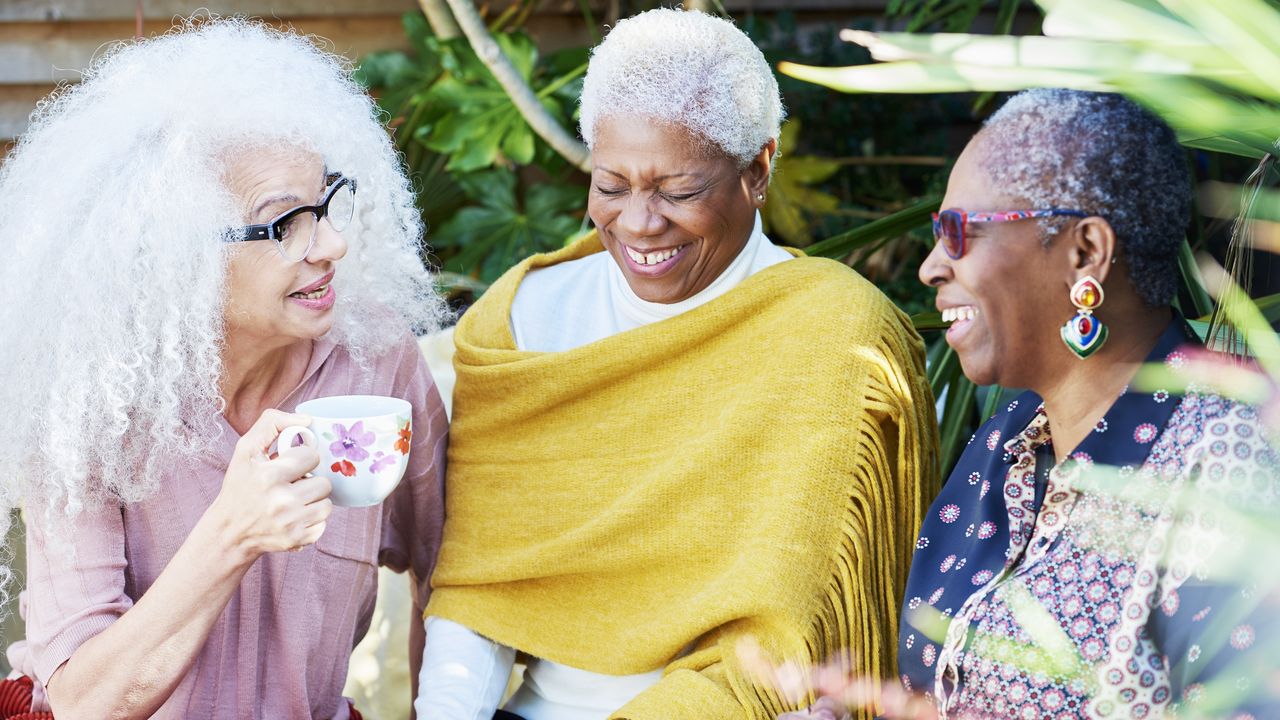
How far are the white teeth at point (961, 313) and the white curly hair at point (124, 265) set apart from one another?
3.25 feet

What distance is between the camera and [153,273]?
182 centimetres

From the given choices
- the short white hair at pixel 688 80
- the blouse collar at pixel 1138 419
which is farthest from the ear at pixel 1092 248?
the short white hair at pixel 688 80

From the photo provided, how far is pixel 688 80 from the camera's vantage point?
2.05 m

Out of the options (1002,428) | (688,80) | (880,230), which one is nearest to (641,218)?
(688,80)

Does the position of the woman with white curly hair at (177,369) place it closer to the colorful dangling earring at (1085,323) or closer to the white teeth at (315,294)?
the white teeth at (315,294)

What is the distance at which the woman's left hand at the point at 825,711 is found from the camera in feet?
5.94

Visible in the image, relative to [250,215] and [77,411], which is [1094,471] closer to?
[250,215]

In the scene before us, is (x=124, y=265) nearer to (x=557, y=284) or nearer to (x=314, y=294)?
(x=314, y=294)

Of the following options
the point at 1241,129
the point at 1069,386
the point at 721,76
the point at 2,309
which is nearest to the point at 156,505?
the point at 2,309

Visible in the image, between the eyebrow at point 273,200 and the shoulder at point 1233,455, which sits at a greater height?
the eyebrow at point 273,200

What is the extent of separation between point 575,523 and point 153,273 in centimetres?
80

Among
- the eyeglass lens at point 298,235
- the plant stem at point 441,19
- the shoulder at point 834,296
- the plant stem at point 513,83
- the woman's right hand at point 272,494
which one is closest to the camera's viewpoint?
the woman's right hand at point 272,494

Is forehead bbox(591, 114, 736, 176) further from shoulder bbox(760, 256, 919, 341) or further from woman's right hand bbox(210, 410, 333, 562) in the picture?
woman's right hand bbox(210, 410, 333, 562)

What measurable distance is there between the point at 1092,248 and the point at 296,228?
1.13 metres
